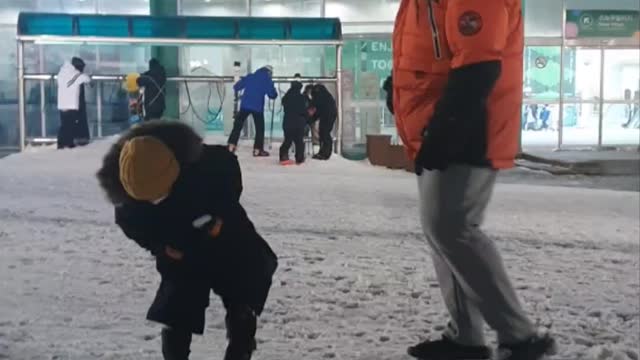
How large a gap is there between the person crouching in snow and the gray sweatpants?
2.11 ft

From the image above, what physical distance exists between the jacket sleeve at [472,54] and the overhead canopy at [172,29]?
1375 centimetres

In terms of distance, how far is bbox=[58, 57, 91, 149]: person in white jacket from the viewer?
16.6m

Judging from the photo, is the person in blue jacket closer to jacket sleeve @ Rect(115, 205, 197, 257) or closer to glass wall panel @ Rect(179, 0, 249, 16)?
glass wall panel @ Rect(179, 0, 249, 16)

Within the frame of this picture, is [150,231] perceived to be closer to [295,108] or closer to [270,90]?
[295,108]

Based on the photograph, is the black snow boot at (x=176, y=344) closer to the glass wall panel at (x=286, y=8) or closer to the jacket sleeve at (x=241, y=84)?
the jacket sleeve at (x=241, y=84)

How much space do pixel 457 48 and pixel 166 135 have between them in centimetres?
105

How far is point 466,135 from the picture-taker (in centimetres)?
312

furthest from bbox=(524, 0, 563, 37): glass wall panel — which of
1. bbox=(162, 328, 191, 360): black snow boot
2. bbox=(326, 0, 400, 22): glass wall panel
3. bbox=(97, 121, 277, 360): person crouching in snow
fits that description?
bbox=(162, 328, 191, 360): black snow boot

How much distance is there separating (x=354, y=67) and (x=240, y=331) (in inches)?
696

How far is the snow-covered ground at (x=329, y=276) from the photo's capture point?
422cm

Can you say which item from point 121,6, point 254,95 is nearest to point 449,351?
point 254,95

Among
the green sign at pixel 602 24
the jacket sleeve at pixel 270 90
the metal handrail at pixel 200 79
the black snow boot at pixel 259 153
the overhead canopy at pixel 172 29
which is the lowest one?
the black snow boot at pixel 259 153

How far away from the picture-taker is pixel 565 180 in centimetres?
1488

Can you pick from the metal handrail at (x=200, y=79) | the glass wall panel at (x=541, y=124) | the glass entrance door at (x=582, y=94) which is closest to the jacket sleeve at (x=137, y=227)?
the metal handrail at (x=200, y=79)
